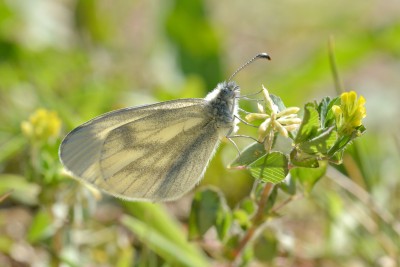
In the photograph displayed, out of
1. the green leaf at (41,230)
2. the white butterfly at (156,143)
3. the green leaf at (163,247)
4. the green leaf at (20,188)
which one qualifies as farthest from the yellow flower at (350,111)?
the green leaf at (20,188)

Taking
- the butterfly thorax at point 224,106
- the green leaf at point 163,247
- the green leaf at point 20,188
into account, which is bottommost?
the green leaf at point 163,247

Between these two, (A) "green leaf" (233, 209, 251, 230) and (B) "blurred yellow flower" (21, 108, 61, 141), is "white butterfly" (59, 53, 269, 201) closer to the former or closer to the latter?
(A) "green leaf" (233, 209, 251, 230)

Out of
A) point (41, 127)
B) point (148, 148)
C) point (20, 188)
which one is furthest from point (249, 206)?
point (20, 188)

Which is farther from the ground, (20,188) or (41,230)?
(20,188)

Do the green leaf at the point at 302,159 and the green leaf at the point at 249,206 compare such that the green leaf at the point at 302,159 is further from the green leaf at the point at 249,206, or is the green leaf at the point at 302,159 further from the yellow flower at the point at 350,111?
the green leaf at the point at 249,206

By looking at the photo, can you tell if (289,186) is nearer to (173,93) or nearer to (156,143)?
(156,143)

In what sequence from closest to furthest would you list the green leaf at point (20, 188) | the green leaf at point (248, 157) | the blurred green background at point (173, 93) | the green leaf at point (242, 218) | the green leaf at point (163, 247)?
the green leaf at point (248, 157)
the green leaf at point (242, 218)
the green leaf at point (163, 247)
the blurred green background at point (173, 93)
the green leaf at point (20, 188)

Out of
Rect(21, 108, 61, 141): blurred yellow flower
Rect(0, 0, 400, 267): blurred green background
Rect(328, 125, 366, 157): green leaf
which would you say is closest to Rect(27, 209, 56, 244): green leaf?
Rect(0, 0, 400, 267): blurred green background
